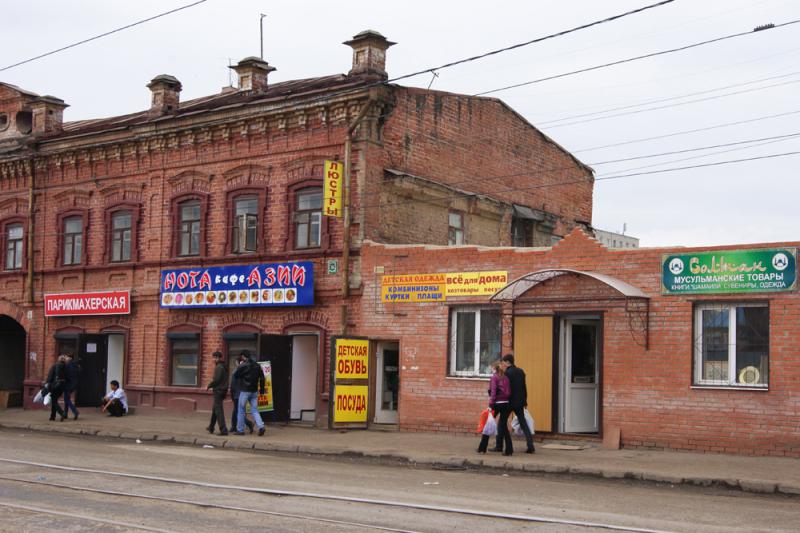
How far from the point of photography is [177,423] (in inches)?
960

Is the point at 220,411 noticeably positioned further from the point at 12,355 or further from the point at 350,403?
the point at 12,355

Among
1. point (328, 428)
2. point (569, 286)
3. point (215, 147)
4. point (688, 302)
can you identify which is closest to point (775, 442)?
point (688, 302)

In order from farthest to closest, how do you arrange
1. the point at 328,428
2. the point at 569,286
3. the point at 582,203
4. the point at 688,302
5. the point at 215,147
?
the point at 582,203 < the point at 215,147 < the point at 328,428 < the point at 569,286 < the point at 688,302

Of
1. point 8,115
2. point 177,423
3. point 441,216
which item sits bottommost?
point 177,423

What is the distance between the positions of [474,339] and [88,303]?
13.0m

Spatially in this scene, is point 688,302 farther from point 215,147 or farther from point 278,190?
point 215,147

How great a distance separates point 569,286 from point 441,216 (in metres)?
6.61

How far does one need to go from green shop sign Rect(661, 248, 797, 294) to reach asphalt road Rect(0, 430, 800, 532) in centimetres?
432

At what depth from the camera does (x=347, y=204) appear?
902 inches

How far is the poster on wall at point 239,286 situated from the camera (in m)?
23.8

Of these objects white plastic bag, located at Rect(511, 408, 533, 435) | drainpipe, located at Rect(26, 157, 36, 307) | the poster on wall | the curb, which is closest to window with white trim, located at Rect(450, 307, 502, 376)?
white plastic bag, located at Rect(511, 408, 533, 435)

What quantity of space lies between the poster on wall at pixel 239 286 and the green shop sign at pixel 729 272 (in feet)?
28.9

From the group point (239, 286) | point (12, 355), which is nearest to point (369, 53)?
point (239, 286)

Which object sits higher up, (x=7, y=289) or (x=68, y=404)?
(x=7, y=289)
